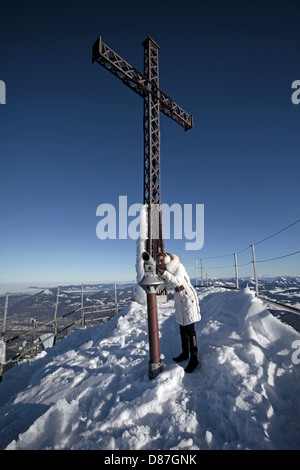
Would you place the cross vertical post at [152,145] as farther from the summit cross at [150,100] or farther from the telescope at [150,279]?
the telescope at [150,279]

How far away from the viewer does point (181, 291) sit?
3.10m

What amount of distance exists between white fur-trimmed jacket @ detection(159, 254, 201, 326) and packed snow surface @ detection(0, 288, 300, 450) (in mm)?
687

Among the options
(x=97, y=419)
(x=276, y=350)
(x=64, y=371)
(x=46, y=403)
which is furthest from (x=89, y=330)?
(x=276, y=350)

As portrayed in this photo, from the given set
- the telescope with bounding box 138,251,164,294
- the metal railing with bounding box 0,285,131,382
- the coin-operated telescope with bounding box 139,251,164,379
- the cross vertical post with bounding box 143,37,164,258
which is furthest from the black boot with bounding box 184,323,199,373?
the cross vertical post with bounding box 143,37,164,258

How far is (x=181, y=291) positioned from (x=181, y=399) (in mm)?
1395

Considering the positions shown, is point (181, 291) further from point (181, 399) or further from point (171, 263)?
point (181, 399)

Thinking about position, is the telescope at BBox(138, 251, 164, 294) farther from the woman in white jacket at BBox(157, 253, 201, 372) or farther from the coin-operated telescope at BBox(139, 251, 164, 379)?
the woman in white jacket at BBox(157, 253, 201, 372)

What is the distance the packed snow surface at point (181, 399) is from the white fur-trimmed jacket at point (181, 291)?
0.69 meters

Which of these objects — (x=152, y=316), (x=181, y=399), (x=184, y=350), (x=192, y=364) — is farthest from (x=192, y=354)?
(x=152, y=316)

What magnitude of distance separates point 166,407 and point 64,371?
263 centimetres

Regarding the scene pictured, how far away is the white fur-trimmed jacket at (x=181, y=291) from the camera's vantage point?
303 centimetres

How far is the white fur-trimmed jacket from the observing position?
3.03 m

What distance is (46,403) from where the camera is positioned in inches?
112
